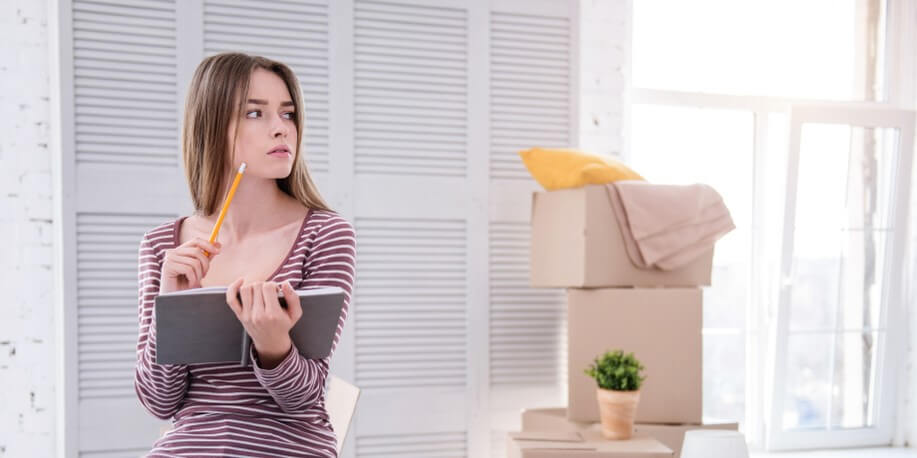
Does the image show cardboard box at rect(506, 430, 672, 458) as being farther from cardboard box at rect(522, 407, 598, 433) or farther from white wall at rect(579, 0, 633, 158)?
white wall at rect(579, 0, 633, 158)

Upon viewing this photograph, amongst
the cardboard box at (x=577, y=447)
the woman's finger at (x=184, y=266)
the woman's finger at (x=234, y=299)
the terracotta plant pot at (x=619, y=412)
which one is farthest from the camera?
the terracotta plant pot at (x=619, y=412)

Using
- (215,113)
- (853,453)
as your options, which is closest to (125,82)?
(215,113)

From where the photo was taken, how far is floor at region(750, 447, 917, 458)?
3516mm

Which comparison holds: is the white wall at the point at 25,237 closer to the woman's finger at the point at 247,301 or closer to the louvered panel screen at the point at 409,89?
the louvered panel screen at the point at 409,89

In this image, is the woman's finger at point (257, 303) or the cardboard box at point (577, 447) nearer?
the woman's finger at point (257, 303)

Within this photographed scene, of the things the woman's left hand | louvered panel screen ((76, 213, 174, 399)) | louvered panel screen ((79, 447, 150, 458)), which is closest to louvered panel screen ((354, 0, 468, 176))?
louvered panel screen ((76, 213, 174, 399))

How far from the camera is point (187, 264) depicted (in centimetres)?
111

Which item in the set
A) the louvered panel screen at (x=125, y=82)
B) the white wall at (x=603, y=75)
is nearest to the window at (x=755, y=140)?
the white wall at (x=603, y=75)

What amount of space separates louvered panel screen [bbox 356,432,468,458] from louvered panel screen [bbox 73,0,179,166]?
1171 mm

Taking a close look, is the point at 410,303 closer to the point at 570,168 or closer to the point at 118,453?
the point at 570,168

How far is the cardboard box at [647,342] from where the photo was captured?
8.63 feet

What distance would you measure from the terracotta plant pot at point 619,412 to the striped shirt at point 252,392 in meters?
1.36

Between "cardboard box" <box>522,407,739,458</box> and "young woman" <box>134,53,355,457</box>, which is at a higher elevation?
"young woman" <box>134,53,355,457</box>

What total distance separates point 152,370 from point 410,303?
1669mm
